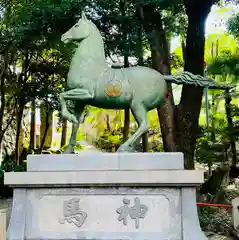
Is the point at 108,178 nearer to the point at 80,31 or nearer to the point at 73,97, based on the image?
the point at 73,97

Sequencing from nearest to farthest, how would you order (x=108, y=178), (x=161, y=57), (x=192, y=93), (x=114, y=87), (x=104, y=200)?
1. (x=108, y=178)
2. (x=104, y=200)
3. (x=114, y=87)
4. (x=192, y=93)
5. (x=161, y=57)

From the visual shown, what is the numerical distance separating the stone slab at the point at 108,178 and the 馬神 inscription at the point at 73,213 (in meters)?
0.22

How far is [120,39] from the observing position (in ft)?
27.0

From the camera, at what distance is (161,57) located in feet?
27.5

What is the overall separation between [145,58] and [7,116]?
A: 7512 mm

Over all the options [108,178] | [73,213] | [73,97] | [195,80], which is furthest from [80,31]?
[73,213]

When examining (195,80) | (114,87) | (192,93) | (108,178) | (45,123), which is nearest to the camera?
(108,178)

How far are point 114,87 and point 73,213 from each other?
5.13 ft

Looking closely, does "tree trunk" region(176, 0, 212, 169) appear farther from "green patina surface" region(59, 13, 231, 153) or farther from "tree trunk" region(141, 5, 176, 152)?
"green patina surface" region(59, 13, 231, 153)

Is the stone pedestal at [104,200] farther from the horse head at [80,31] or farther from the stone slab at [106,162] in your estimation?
the horse head at [80,31]

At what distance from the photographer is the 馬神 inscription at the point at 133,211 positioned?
4.52 meters

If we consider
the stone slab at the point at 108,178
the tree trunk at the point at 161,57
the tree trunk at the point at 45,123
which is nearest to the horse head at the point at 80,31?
the stone slab at the point at 108,178

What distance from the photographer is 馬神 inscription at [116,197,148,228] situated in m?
4.52

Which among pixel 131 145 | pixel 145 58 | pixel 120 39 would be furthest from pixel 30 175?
pixel 145 58
